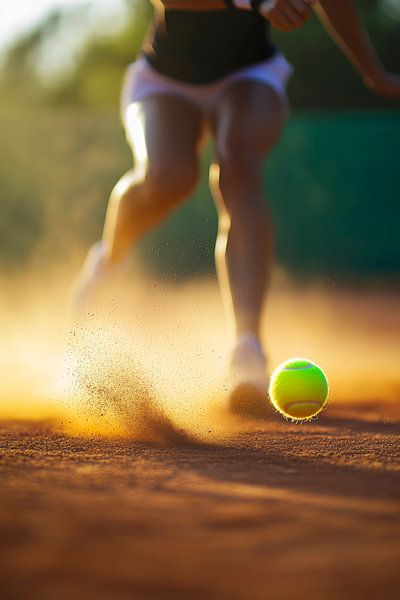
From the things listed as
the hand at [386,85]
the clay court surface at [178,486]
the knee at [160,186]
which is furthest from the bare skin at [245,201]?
the hand at [386,85]

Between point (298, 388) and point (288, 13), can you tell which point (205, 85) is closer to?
point (288, 13)

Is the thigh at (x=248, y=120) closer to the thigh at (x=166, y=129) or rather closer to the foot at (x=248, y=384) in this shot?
the thigh at (x=166, y=129)

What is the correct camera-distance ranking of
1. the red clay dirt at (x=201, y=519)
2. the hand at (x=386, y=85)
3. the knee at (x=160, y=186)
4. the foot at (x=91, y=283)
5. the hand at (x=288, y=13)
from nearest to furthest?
1. the red clay dirt at (x=201, y=519)
2. the hand at (x=288, y=13)
3. the knee at (x=160, y=186)
4. the hand at (x=386, y=85)
5. the foot at (x=91, y=283)

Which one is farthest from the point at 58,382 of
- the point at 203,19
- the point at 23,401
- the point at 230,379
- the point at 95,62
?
the point at 95,62

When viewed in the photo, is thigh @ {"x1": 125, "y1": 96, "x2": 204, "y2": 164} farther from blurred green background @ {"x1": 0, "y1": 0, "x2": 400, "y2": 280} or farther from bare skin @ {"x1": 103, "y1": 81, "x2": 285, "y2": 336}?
blurred green background @ {"x1": 0, "y1": 0, "x2": 400, "y2": 280}

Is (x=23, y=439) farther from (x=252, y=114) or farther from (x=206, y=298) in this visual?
(x=206, y=298)

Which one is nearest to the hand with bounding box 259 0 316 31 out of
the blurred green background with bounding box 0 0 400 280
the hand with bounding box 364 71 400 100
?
the hand with bounding box 364 71 400 100
